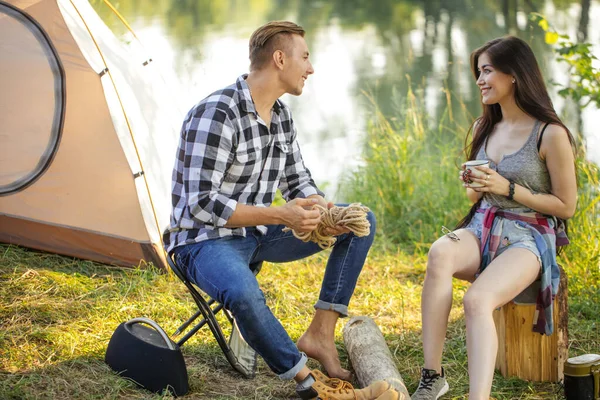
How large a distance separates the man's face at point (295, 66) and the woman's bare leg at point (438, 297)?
832 mm

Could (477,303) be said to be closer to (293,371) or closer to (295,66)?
(293,371)

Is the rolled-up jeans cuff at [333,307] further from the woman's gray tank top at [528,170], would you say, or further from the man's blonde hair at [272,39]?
the man's blonde hair at [272,39]

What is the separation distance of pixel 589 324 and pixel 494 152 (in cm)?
108

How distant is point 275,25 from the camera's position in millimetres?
2967

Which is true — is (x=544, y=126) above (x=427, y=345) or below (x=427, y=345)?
above

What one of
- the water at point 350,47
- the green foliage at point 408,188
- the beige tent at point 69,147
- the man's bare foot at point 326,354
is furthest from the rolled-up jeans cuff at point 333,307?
the water at point 350,47

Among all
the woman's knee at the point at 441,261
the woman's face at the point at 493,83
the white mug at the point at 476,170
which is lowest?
the woman's knee at the point at 441,261

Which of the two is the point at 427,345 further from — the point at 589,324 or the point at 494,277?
the point at 589,324

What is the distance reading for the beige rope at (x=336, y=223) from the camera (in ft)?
9.41

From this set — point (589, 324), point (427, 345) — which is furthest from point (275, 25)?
point (589, 324)

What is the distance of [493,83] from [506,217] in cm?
53

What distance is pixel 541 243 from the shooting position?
9.41 feet

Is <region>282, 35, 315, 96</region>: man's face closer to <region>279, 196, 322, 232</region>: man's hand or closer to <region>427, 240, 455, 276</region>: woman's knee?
<region>279, 196, 322, 232</region>: man's hand

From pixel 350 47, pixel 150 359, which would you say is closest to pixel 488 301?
pixel 150 359
